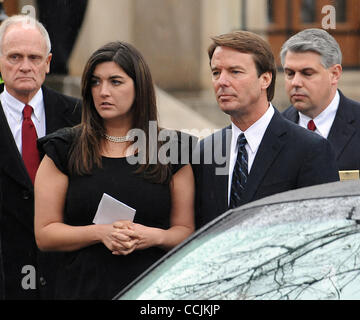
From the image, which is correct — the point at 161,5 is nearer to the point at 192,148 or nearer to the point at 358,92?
the point at 358,92

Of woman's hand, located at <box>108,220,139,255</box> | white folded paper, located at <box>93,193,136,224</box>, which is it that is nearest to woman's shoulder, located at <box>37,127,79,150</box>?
white folded paper, located at <box>93,193,136,224</box>

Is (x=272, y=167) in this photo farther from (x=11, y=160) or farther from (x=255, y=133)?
(x=11, y=160)

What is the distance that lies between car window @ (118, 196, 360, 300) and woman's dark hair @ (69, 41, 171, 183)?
941 millimetres

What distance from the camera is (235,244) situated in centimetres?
312

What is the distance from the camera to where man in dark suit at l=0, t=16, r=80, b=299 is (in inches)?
184

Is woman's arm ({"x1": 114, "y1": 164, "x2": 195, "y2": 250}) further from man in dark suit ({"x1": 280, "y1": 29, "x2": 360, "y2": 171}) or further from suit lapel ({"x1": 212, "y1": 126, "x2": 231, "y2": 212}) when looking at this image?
man in dark suit ({"x1": 280, "y1": 29, "x2": 360, "y2": 171})

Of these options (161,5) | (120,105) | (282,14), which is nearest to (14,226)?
(120,105)

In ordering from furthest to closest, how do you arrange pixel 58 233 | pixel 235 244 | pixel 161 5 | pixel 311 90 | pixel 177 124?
pixel 161 5
pixel 177 124
pixel 311 90
pixel 58 233
pixel 235 244

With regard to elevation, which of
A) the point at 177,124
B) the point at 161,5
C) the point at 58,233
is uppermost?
the point at 161,5

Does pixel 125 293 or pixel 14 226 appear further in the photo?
pixel 14 226

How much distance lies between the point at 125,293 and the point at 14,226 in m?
1.66

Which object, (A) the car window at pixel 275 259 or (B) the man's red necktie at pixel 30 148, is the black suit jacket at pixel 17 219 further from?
(A) the car window at pixel 275 259

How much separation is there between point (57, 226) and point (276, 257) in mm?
1196

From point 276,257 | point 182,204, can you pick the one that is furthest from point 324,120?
point 276,257
